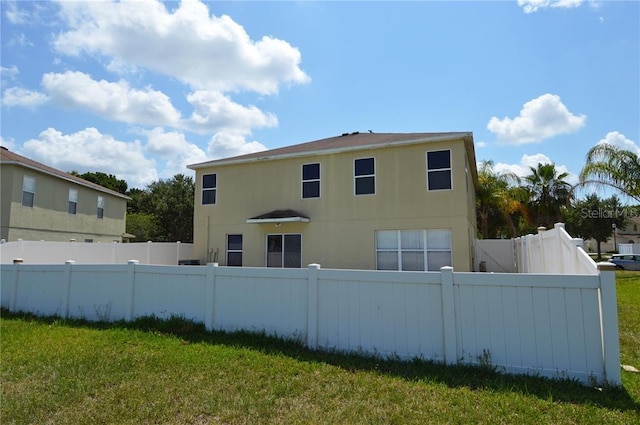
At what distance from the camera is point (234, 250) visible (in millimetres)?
15453

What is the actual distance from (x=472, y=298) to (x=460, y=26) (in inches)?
320

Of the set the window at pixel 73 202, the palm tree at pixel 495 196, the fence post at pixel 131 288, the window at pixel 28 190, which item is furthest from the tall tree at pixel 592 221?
the window at pixel 28 190

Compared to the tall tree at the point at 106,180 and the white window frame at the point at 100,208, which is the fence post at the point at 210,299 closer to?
the white window frame at the point at 100,208

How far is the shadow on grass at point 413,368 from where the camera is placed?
3963 millimetres

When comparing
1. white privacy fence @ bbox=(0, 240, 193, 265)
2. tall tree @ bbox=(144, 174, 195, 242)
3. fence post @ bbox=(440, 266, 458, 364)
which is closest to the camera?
fence post @ bbox=(440, 266, 458, 364)

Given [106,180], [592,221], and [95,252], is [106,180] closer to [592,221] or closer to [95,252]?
[95,252]

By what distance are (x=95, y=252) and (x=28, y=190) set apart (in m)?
6.54

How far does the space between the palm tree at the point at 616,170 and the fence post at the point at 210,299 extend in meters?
18.8

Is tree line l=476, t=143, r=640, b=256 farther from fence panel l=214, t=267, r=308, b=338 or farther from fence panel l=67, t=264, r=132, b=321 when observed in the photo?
fence panel l=67, t=264, r=132, b=321

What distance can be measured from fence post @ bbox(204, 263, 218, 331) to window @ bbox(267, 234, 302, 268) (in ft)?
25.4

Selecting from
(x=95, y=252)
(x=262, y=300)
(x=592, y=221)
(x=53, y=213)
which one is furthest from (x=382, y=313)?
(x=592, y=221)

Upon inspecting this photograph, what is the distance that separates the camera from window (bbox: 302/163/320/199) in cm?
1430

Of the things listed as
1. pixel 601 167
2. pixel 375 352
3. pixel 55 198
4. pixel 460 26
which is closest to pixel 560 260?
pixel 375 352

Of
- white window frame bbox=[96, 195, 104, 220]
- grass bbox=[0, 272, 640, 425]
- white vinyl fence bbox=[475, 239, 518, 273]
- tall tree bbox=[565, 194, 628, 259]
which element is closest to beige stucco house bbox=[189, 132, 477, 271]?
white vinyl fence bbox=[475, 239, 518, 273]
